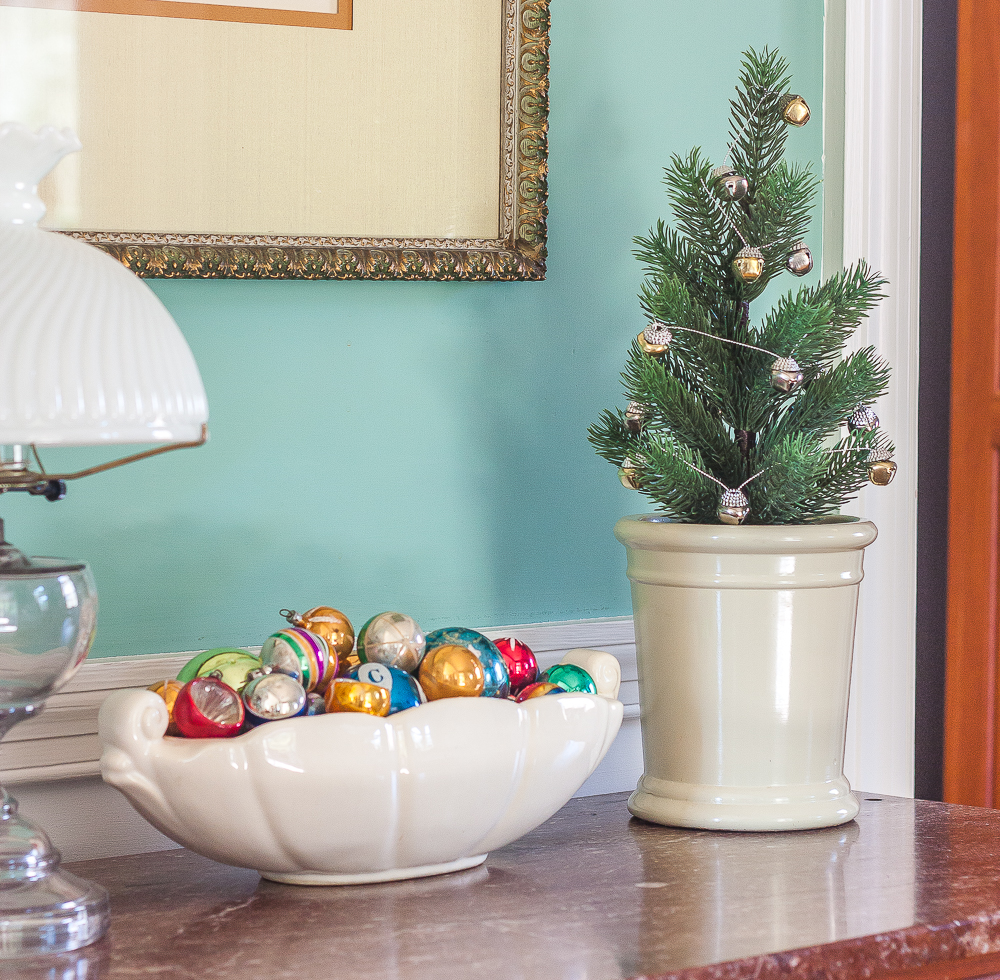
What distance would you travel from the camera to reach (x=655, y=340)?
1.04 metres

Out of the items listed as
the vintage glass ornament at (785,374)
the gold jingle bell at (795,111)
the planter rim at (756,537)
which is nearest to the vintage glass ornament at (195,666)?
the planter rim at (756,537)

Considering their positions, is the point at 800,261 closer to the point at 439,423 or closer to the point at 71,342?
the point at 439,423

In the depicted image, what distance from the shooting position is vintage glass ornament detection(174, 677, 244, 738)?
844 millimetres

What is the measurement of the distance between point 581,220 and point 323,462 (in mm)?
361

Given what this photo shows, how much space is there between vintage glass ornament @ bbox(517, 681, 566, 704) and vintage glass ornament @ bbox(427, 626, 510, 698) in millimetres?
13

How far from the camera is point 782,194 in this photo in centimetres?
106

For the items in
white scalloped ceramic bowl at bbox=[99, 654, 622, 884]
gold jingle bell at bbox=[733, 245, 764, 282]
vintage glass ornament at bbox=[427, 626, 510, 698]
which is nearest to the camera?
white scalloped ceramic bowl at bbox=[99, 654, 622, 884]

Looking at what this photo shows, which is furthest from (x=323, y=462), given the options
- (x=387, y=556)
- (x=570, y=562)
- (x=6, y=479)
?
(x=6, y=479)

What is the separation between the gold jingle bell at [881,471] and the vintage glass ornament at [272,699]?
51cm

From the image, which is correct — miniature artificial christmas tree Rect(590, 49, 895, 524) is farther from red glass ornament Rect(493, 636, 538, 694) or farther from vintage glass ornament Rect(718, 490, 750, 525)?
red glass ornament Rect(493, 636, 538, 694)

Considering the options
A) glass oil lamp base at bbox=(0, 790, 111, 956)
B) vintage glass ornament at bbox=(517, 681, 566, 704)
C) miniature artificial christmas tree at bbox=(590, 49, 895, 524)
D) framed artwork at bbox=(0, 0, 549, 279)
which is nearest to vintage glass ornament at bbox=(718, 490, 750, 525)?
miniature artificial christmas tree at bbox=(590, 49, 895, 524)

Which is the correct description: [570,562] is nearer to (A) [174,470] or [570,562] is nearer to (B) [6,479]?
(A) [174,470]

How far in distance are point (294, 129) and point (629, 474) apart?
414mm

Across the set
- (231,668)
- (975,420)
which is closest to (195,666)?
(231,668)
